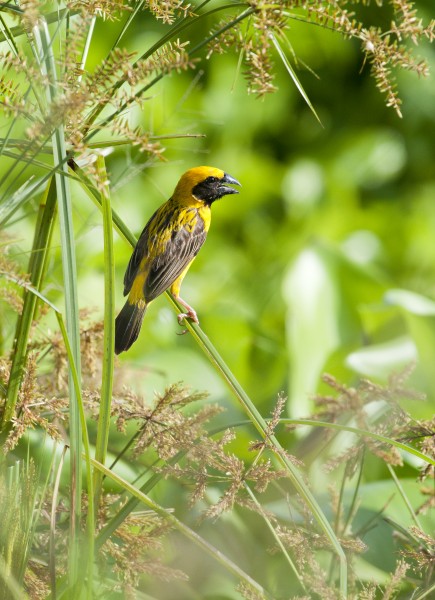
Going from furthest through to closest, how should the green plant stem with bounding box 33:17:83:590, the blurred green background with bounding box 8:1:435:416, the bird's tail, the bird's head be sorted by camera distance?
the blurred green background with bounding box 8:1:435:416 < the bird's head < the bird's tail < the green plant stem with bounding box 33:17:83:590

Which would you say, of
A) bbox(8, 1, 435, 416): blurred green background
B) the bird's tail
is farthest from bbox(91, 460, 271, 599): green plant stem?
bbox(8, 1, 435, 416): blurred green background

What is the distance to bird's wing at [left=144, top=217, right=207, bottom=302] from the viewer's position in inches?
32.5

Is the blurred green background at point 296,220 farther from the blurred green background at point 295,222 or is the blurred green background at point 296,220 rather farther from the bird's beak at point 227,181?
the bird's beak at point 227,181

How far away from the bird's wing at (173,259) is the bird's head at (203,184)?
3 cm

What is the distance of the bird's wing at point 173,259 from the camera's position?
83cm

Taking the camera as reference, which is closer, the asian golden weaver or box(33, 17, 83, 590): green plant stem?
box(33, 17, 83, 590): green plant stem

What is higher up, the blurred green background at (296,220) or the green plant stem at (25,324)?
the blurred green background at (296,220)

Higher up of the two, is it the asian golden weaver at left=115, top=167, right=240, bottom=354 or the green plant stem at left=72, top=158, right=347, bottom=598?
the asian golden weaver at left=115, top=167, right=240, bottom=354

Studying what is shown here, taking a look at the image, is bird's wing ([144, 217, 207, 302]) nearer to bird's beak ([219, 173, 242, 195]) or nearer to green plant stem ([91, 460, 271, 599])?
bird's beak ([219, 173, 242, 195])

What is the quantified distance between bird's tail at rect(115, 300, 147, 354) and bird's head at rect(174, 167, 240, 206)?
140mm

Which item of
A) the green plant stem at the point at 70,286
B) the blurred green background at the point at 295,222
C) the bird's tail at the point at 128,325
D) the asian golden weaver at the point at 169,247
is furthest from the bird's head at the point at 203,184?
the blurred green background at the point at 295,222

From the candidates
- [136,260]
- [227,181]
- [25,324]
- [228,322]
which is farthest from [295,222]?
[25,324]

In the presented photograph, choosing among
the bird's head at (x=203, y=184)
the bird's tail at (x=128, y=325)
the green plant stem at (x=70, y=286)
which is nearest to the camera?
the green plant stem at (x=70, y=286)

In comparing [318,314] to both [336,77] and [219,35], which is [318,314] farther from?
[336,77]
